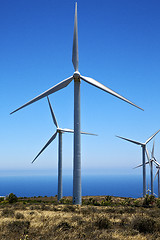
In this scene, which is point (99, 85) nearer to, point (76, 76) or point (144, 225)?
point (76, 76)

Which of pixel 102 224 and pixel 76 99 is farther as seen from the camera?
pixel 76 99

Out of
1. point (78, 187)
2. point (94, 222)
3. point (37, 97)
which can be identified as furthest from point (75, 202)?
point (94, 222)

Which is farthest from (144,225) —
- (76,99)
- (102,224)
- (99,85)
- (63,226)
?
(99,85)

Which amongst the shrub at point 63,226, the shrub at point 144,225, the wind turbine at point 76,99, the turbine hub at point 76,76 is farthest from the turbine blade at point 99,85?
the shrub at point 63,226

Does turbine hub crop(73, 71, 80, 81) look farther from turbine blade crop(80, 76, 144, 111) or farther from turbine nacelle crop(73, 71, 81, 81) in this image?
turbine blade crop(80, 76, 144, 111)

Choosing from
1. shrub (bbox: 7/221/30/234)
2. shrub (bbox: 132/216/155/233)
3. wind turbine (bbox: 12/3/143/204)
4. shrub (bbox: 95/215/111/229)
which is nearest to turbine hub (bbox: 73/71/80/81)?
wind turbine (bbox: 12/3/143/204)

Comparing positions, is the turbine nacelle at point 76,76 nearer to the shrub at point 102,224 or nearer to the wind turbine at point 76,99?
the wind turbine at point 76,99

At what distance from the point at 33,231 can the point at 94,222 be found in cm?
380

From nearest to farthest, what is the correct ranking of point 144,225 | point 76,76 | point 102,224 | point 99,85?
point 144,225, point 102,224, point 99,85, point 76,76

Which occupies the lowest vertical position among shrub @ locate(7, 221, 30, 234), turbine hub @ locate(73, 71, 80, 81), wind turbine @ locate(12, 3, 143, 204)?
shrub @ locate(7, 221, 30, 234)

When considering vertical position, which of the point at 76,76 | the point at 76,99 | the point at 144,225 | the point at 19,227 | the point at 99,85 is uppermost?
the point at 76,76

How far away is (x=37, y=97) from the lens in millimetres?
35062

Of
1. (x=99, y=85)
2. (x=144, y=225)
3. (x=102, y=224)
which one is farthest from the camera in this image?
(x=99, y=85)

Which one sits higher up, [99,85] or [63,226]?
[99,85]
